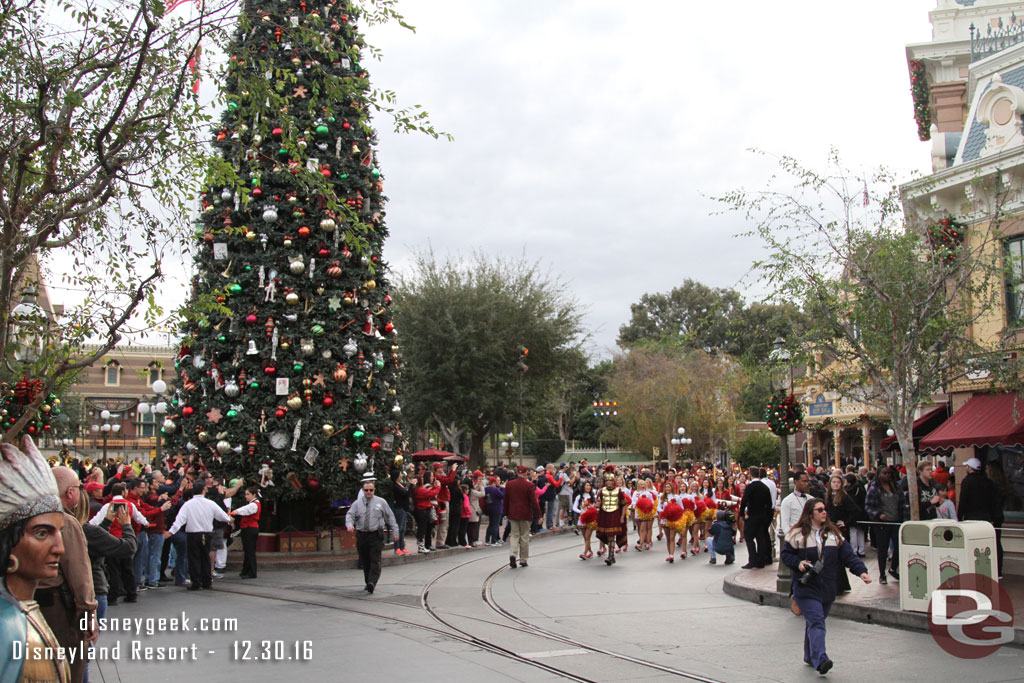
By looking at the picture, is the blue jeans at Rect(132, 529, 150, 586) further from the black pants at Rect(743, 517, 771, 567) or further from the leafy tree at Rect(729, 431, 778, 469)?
the leafy tree at Rect(729, 431, 778, 469)

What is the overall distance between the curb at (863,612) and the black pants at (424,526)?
7.79 metres

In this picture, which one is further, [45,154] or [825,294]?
[825,294]

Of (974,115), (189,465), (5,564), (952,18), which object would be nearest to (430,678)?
(5,564)

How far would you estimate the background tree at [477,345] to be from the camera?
1398 inches

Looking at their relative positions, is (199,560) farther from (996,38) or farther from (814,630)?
(996,38)

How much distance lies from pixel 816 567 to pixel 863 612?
3.73 metres

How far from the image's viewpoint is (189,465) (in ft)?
58.4

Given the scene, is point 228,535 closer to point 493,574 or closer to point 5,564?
point 493,574

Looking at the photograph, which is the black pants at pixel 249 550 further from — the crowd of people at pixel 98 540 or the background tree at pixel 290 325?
the background tree at pixel 290 325

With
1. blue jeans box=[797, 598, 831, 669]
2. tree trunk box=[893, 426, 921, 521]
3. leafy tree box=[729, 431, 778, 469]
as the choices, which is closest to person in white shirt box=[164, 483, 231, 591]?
blue jeans box=[797, 598, 831, 669]

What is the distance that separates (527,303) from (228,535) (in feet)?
71.9

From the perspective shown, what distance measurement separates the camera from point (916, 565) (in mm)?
10992

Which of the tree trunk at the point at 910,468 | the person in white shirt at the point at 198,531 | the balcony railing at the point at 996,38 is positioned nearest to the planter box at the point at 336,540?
the person in white shirt at the point at 198,531

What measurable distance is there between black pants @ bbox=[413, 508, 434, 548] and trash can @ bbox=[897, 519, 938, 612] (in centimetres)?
1089
